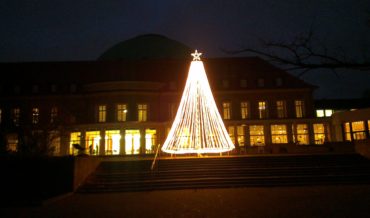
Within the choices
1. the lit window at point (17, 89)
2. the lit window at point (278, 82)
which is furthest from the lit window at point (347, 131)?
the lit window at point (17, 89)

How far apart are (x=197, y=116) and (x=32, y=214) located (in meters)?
9.48

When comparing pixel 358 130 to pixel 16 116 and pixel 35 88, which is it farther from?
pixel 35 88

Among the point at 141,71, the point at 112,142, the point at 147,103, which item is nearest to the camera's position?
the point at 112,142

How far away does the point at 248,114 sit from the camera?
1535 inches

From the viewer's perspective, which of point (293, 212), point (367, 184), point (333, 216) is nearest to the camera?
point (333, 216)

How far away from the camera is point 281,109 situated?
39031 mm

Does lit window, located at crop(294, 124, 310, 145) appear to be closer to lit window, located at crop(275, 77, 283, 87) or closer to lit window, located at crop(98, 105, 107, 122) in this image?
lit window, located at crop(275, 77, 283, 87)

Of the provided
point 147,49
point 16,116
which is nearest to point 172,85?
point 147,49

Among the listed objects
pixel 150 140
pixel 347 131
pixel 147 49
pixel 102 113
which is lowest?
pixel 150 140

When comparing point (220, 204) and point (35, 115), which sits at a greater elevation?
point (35, 115)

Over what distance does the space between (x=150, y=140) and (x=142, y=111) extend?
12.0 ft

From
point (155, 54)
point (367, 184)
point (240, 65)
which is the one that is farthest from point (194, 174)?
point (155, 54)

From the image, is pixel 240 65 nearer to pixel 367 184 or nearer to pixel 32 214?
pixel 367 184

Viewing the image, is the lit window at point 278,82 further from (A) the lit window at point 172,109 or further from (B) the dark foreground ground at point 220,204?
(B) the dark foreground ground at point 220,204
